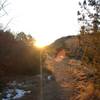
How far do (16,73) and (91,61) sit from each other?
15.8 meters

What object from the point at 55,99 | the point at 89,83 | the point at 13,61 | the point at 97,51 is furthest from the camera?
the point at 13,61

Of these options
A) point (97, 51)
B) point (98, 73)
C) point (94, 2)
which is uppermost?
point (94, 2)

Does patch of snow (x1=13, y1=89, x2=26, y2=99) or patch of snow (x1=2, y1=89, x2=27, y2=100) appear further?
patch of snow (x1=13, y1=89, x2=26, y2=99)

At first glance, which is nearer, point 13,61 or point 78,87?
point 78,87

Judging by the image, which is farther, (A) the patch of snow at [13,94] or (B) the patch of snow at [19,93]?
(B) the patch of snow at [19,93]

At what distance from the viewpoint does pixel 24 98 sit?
16219 millimetres

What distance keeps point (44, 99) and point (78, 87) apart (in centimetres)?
258

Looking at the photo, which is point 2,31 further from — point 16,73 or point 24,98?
point 24,98

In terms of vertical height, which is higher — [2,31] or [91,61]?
[2,31]

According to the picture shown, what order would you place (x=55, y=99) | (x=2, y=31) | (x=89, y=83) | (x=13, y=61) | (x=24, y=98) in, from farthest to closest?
(x=13, y=61), (x=2, y=31), (x=24, y=98), (x=55, y=99), (x=89, y=83)

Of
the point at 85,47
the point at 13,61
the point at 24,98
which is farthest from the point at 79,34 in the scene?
the point at 13,61

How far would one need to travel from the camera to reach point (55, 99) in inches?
583

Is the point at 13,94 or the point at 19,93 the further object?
the point at 19,93

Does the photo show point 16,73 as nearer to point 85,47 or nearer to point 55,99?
point 55,99
